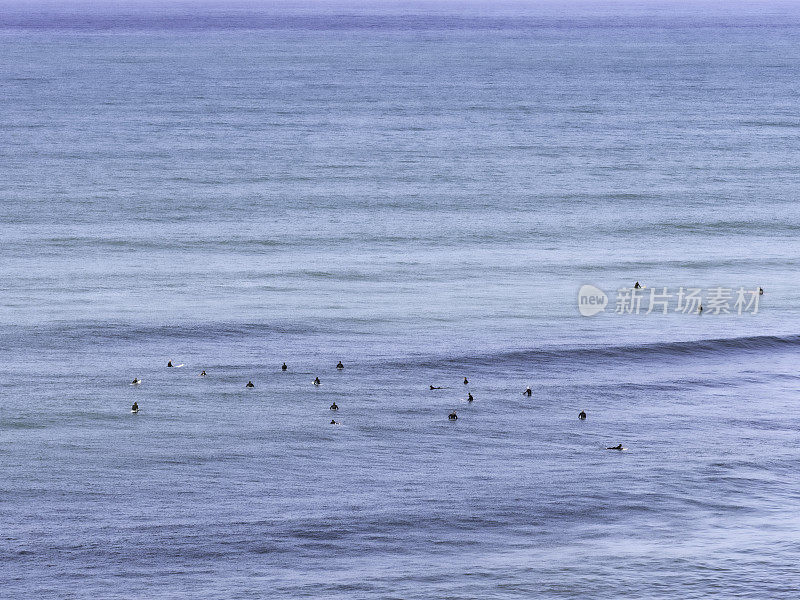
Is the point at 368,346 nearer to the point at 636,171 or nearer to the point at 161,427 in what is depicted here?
the point at 161,427

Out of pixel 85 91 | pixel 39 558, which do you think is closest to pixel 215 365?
pixel 39 558

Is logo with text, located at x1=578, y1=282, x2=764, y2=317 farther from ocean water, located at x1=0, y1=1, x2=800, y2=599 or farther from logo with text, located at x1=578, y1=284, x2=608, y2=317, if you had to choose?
ocean water, located at x1=0, y1=1, x2=800, y2=599

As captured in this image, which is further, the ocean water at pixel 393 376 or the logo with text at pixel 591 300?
the logo with text at pixel 591 300

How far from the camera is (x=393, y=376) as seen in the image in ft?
189

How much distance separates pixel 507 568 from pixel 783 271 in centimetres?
4397

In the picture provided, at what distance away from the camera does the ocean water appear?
132ft

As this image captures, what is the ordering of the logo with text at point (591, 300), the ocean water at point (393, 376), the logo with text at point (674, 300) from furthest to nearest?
the logo with text at point (591, 300) → the logo with text at point (674, 300) → the ocean water at point (393, 376)

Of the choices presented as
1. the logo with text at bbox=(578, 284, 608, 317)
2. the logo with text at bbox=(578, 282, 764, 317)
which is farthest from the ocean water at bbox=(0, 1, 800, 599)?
the logo with text at bbox=(578, 284, 608, 317)

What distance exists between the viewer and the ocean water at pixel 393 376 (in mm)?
40375

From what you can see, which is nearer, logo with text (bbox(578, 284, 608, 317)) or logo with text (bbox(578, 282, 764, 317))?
logo with text (bbox(578, 282, 764, 317))

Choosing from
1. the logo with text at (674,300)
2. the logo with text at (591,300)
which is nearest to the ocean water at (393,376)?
the logo with text at (674,300)

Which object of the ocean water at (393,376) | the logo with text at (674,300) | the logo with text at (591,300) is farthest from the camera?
the logo with text at (591,300)

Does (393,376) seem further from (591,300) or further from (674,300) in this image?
(674,300)

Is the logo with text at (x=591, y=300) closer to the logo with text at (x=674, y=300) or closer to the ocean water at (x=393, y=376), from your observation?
the logo with text at (x=674, y=300)
